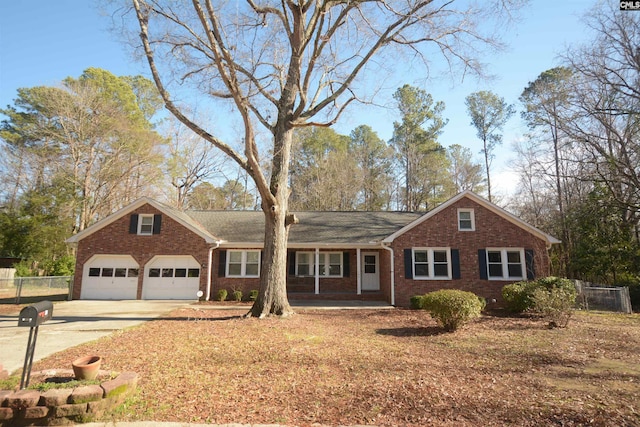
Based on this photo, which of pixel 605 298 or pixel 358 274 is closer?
pixel 605 298

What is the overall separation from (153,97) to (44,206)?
12455 millimetres

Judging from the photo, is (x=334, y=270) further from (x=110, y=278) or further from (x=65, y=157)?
(x=65, y=157)

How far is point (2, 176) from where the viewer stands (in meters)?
25.5

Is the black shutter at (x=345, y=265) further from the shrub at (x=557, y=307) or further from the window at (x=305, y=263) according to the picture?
the shrub at (x=557, y=307)

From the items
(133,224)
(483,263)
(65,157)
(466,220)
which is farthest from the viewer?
(65,157)

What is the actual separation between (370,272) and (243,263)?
6784 mm

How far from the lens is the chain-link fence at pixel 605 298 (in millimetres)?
14016

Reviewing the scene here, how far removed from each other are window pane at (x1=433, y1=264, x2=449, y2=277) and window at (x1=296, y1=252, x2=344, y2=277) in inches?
185

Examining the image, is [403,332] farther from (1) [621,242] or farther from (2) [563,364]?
(1) [621,242]

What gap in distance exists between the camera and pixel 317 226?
19094 mm

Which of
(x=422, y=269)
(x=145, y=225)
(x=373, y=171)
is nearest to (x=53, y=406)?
(x=422, y=269)

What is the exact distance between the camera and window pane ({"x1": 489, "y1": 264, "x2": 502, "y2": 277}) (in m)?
15.7

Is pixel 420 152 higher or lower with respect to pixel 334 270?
higher

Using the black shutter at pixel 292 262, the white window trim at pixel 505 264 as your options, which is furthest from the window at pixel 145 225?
the white window trim at pixel 505 264
